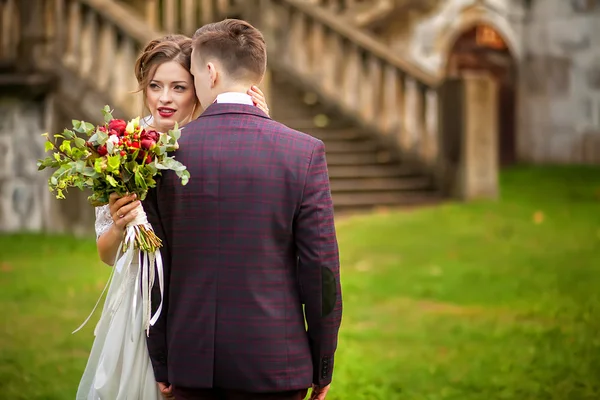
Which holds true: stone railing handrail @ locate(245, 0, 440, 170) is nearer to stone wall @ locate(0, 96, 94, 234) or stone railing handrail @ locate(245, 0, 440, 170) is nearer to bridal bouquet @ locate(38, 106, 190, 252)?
stone wall @ locate(0, 96, 94, 234)

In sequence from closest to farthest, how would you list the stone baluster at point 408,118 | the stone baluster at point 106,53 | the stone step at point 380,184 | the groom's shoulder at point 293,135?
the groom's shoulder at point 293,135
the stone baluster at point 106,53
the stone step at point 380,184
the stone baluster at point 408,118

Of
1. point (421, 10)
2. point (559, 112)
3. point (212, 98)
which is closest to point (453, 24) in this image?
point (421, 10)

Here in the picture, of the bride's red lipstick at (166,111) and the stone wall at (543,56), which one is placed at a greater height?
the stone wall at (543,56)

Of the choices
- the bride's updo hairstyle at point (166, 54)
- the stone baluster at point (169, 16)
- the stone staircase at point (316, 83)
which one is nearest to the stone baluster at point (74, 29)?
the stone staircase at point (316, 83)

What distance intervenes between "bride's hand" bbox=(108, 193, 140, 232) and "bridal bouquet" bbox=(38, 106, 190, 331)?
18 mm

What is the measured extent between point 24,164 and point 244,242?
348 inches

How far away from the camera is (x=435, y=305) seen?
8.19 metres

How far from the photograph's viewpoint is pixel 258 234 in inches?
132

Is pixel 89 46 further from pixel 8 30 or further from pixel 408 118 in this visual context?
pixel 408 118

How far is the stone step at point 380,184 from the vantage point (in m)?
12.4

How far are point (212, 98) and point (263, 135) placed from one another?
0.78ft

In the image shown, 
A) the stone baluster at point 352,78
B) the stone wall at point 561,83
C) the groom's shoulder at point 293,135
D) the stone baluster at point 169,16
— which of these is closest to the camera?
the groom's shoulder at point 293,135

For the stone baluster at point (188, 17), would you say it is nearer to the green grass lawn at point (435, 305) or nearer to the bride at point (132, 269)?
the green grass lawn at point (435, 305)

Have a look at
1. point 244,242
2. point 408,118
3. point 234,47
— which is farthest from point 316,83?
point 244,242
